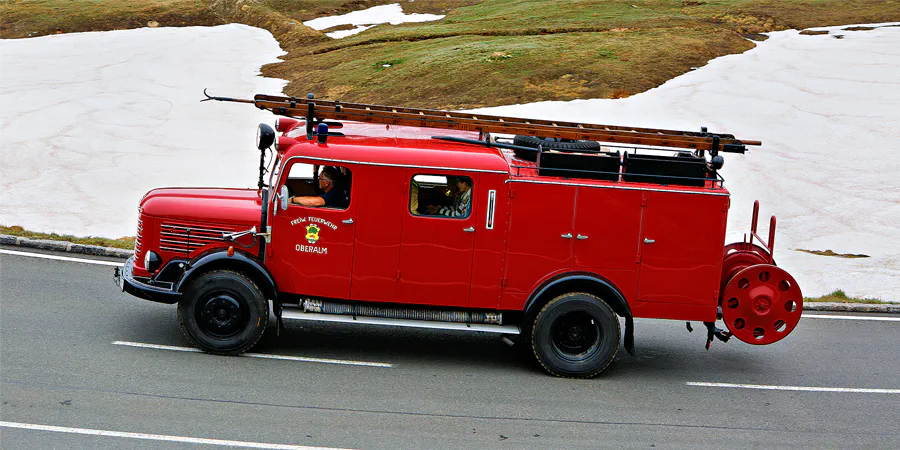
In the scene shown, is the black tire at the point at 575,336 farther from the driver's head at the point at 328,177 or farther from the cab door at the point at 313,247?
the driver's head at the point at 328,177

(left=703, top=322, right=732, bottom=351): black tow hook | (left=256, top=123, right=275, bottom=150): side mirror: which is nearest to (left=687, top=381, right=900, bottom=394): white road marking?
(left=703, top=322, right=732, bottom=351): black tow hook

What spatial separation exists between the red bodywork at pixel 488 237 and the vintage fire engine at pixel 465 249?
17mm

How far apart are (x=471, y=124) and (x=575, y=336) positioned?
2.91m

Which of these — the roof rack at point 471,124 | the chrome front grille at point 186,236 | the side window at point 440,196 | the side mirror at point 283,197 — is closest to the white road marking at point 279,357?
the chrome front grille at point 186,236

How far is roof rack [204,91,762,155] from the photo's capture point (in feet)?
34.2

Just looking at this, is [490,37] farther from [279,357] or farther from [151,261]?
[279,357]

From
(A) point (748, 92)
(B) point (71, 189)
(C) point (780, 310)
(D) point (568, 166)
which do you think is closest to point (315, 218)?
(D) point (568, 166)

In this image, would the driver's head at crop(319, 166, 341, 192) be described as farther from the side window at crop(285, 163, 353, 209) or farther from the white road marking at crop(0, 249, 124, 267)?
the white road marking at crop(0, 249, 124, 267)

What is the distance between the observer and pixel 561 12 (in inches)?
1804

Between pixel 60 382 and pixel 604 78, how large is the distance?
2726 centimetres

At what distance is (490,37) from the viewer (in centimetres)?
4006

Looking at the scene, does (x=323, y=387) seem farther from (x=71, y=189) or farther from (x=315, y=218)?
(x=71, y=189)

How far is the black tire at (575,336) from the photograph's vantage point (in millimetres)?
10227

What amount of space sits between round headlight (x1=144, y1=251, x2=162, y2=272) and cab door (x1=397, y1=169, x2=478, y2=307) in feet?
9.81
